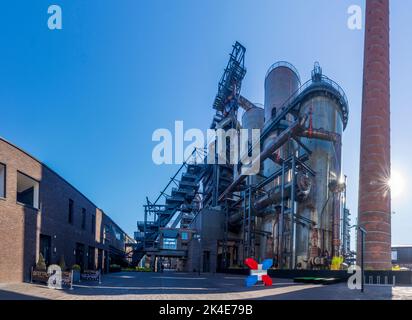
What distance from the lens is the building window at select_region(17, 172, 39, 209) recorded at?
750 inches

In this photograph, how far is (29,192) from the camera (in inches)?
766

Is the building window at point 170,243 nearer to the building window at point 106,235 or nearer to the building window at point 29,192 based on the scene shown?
the building window at point 106,235

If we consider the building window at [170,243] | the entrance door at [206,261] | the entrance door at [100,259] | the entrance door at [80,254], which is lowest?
the entrance door at [206,261]

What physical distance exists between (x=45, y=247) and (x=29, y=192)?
3508mm

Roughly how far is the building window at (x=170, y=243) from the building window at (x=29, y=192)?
34074 mm

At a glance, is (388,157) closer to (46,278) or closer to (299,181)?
(299,181)

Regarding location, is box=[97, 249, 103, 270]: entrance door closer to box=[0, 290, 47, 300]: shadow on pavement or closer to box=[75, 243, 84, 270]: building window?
box=[75, 243, 84, 270]: building window

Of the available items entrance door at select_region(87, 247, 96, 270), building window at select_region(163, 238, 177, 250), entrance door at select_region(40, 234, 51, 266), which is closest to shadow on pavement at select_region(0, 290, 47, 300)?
entrance door at select_region(40, 234, 51, 266)

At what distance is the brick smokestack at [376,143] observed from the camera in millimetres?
27016

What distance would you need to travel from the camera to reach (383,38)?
97.5 feet

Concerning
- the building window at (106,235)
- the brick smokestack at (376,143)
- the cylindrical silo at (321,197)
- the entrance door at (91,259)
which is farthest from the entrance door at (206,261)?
the brick smokestack at (376,143)

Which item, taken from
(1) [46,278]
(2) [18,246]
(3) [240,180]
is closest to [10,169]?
(2) [18,246]

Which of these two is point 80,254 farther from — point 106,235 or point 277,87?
point 277,87
